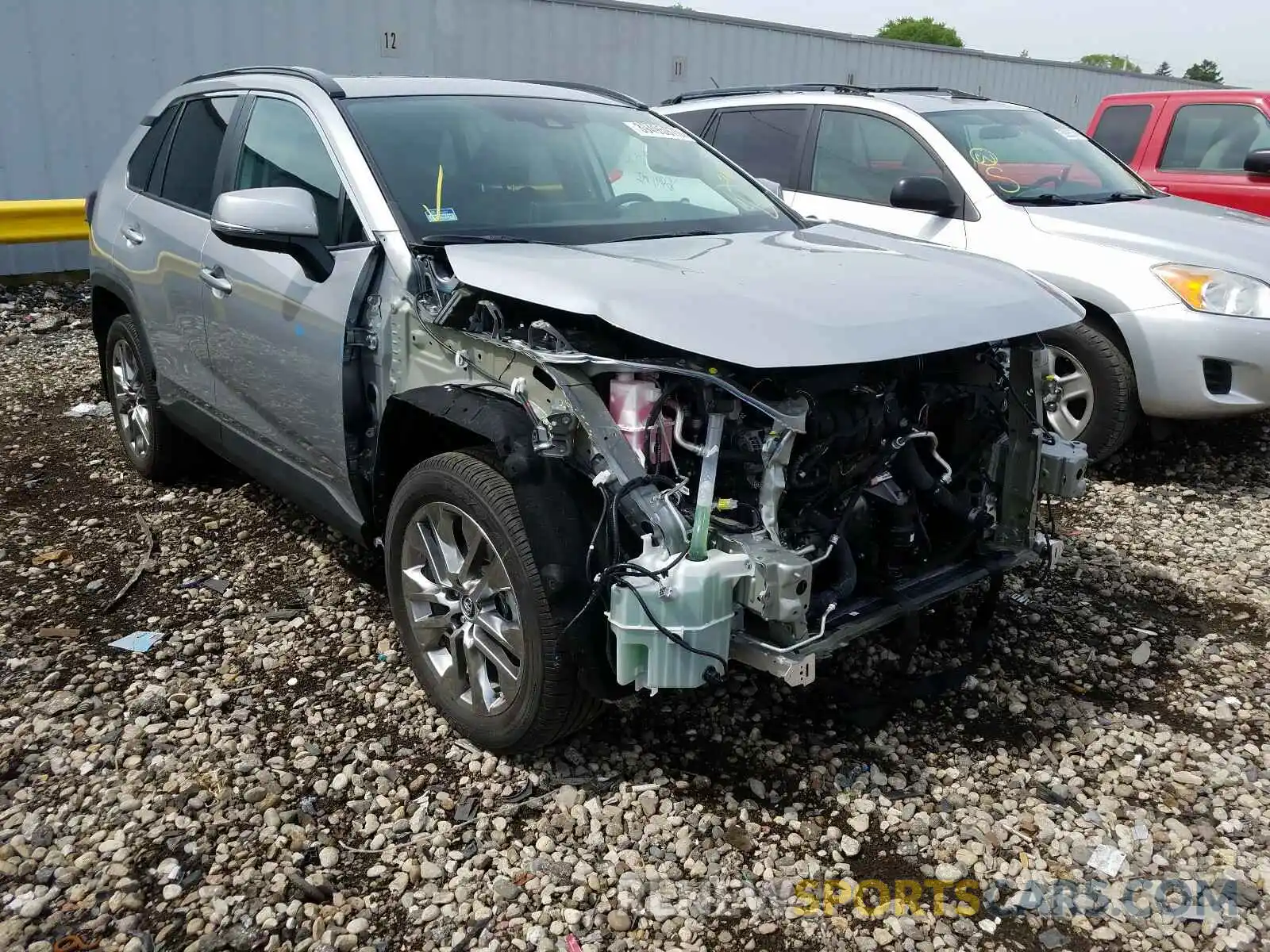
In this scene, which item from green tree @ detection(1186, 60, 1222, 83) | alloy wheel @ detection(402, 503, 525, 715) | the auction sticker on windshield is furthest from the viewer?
green tree @ detection(1186, 60, 1222, 83)

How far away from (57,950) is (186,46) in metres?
8.97

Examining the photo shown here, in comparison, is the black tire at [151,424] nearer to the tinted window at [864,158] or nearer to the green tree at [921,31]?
the tinted window at [864,158]

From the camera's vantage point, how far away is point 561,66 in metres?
11.6

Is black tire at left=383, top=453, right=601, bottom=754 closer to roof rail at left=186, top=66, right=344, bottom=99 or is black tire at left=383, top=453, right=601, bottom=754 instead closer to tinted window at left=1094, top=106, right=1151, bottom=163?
roof rail at left=186, top=66, right=344, bottom=99

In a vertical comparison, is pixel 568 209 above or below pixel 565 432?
above

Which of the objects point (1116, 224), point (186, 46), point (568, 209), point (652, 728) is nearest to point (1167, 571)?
point (1116, 224)

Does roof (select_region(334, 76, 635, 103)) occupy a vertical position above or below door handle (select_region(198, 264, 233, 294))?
above

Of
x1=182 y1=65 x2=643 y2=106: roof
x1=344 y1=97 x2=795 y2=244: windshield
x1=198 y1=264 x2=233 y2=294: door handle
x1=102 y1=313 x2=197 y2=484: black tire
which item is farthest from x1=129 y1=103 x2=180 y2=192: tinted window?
x1=344 y1=97 x2=795 y2=244: windshield

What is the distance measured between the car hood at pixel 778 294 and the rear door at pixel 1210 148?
564cm

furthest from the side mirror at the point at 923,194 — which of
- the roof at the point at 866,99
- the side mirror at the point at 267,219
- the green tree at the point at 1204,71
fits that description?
the green tree at the point at 1204,71

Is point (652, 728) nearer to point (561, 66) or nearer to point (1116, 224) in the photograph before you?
point (1116, 224)

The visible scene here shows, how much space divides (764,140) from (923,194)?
149cm

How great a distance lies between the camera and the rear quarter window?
828 centimetres

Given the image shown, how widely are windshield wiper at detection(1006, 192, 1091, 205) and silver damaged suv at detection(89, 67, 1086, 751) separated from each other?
6.88 feet
